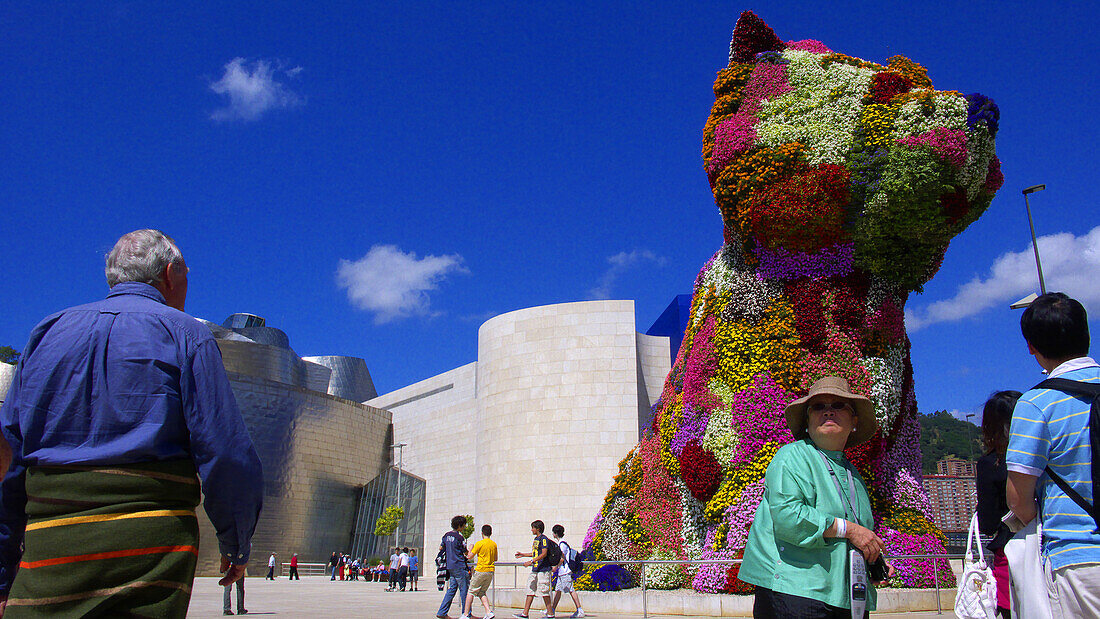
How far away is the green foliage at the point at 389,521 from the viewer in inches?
1538

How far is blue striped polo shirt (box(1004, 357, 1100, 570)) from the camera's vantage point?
2840mm

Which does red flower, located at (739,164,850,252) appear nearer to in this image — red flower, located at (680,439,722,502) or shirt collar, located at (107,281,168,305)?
red flower, located at (680,439,722,502)

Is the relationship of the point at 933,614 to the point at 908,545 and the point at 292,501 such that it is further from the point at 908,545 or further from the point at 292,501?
the point at 292,501

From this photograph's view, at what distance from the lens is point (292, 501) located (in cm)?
3812

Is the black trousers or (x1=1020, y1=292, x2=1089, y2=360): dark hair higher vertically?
(x1=1020, y1=292, x2=1089, y2=360): dark hair

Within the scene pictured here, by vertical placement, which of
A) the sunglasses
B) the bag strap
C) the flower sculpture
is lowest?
the bag strap

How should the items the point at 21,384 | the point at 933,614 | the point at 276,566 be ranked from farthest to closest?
the point at 276,566, the point at 933,614, the point at 21,384

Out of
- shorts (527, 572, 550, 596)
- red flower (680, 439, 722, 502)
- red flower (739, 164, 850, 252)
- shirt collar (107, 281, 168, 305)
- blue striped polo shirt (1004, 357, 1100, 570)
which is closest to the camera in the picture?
shirt collar (107, 281, 168, 305)

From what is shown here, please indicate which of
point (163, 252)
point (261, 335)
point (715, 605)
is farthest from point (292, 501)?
point (163, 252)

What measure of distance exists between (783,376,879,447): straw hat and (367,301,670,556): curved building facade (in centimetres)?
2451

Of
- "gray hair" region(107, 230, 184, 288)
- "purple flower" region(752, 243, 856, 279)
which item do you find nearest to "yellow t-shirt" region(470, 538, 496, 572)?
"purple flower" region(752, 243, 856, 279)

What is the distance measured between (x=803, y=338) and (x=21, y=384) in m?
7.88

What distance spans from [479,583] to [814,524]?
8109 millimetres

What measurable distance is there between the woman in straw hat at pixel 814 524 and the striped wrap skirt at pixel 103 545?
2378mm
